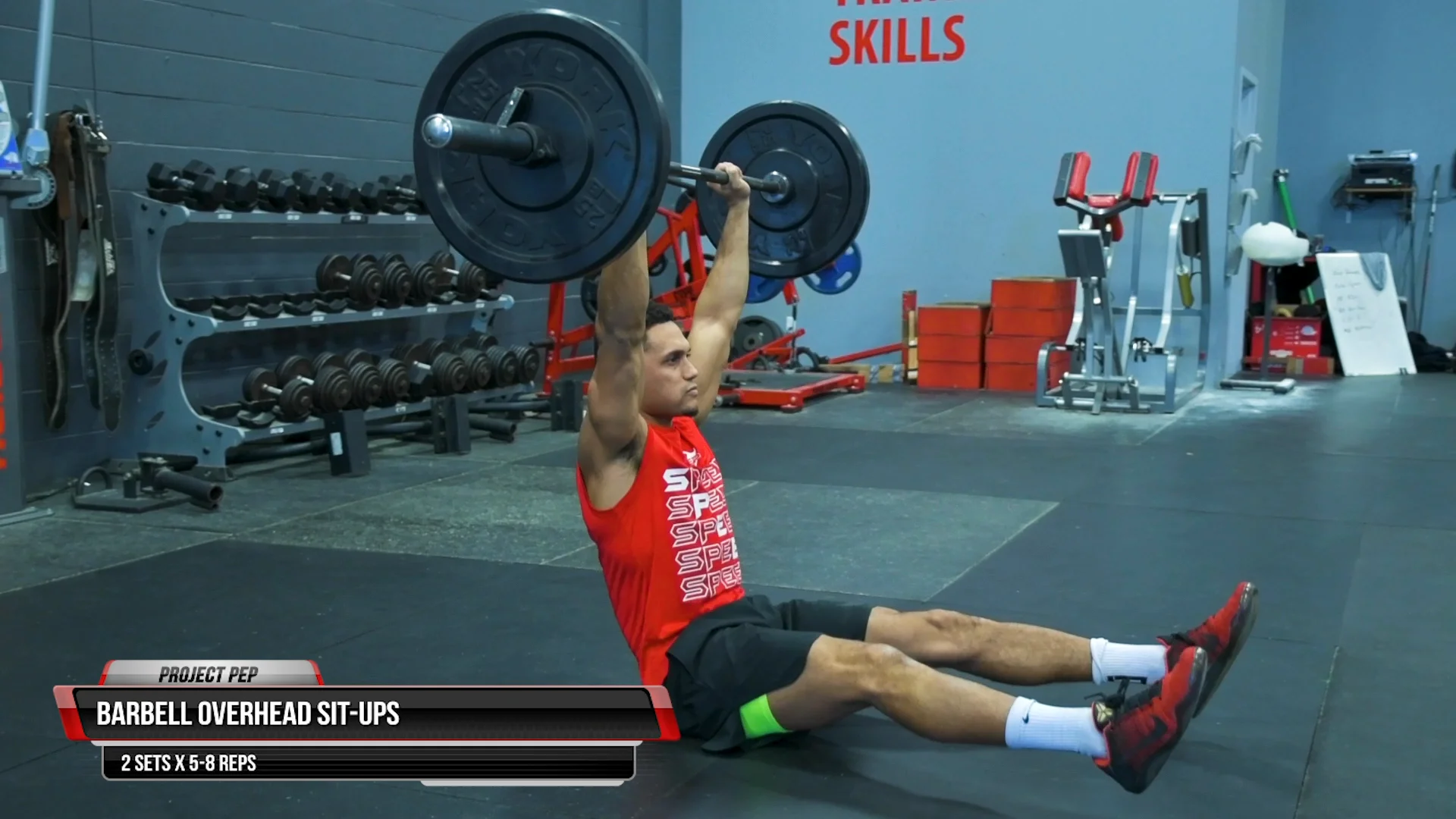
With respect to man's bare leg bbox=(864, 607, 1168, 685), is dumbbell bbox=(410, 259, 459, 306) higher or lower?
higher

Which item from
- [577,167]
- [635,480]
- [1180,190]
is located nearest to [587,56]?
[577,167]

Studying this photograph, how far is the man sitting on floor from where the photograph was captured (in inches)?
81.8

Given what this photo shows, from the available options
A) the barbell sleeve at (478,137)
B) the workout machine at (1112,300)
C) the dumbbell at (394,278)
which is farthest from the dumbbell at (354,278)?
the barbell sleeve at (478,137)

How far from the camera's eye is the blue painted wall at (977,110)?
7551mm

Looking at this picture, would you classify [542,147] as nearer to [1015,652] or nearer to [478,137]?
[478,137]

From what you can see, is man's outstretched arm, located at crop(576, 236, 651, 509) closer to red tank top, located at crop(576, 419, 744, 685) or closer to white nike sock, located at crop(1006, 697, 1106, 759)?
red tank top, located at crop(576, 419, 744, 685)

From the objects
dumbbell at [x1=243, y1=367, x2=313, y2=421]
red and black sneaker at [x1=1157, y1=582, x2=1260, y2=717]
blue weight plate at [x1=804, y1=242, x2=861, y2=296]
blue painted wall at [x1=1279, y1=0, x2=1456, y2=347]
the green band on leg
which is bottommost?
the green band on leg

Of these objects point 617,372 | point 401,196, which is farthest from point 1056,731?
point 401,196

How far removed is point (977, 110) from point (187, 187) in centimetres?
480

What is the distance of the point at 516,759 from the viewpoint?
90.3 inches

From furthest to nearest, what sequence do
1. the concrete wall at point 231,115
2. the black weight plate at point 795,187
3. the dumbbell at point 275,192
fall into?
the dumbbell at point 275,192 < the concrete wall at point 231,115 < the black weight plate at point 795,187

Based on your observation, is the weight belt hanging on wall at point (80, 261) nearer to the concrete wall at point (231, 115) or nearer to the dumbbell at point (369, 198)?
the concrete wall at point (231, 115)

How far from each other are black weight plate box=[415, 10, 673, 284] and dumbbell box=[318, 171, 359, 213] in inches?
127

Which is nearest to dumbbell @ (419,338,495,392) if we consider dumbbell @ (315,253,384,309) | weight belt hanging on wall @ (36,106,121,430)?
dumbbell @ (315,253,384,309)
